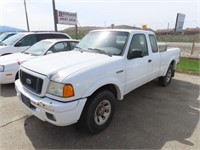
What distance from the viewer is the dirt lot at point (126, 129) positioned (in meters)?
2.80

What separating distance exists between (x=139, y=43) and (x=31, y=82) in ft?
8.32

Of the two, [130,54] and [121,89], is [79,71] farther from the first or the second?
[130,54]

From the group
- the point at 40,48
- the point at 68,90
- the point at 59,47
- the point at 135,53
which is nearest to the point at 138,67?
the point at 135,53

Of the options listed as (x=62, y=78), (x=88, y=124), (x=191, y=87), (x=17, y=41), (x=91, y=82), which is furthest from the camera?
(x=17, y=41)

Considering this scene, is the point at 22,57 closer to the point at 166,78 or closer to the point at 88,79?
the point at 88,79

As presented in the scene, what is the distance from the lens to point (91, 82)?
105 inches

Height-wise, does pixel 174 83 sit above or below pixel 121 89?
below

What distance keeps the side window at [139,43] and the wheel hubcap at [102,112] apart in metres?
1.30

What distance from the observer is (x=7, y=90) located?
506 centimetres

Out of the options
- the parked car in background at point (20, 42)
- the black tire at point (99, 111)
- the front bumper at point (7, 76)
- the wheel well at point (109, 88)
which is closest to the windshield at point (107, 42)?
the wheel well at point (109, 88)

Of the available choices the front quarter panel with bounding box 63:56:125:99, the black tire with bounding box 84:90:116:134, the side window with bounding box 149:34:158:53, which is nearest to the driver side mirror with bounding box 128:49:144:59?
the front quarter panel with bounding box 63:56:125:99

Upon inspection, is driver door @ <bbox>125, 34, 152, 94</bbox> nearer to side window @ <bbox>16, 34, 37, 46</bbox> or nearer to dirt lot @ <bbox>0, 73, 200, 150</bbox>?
dirt lot @ <bbox>0, 73, 200, 150</bbox>

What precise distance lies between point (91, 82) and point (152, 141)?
1459 millimetres

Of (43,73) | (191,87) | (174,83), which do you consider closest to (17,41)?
(43,73)
